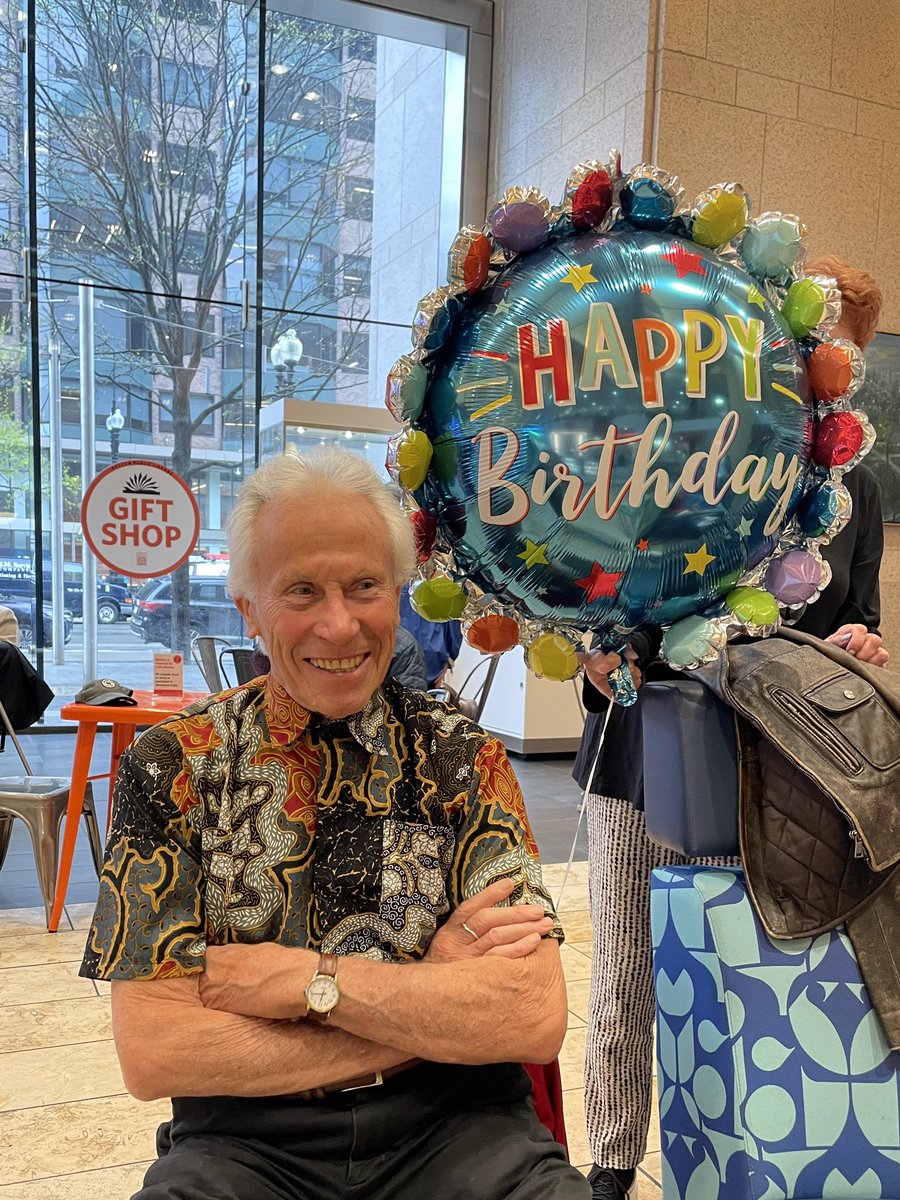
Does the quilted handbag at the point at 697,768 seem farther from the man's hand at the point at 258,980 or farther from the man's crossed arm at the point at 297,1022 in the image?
the man's hand at the point at 258,980

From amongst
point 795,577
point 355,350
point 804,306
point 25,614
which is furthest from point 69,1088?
point 355,350

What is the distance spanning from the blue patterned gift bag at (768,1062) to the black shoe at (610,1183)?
43cm

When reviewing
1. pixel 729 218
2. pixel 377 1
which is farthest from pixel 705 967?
pixel 377 1

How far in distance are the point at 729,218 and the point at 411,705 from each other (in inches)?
28.2

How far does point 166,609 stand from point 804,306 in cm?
610

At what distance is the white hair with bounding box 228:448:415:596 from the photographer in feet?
3.82

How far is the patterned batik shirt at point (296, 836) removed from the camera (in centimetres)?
108

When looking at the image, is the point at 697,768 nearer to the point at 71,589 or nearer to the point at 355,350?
the point at 355,350

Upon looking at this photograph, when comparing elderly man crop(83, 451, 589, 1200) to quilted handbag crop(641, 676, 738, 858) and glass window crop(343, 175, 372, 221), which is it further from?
glass window crop(343, 175, 372, 221)

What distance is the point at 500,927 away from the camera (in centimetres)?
112

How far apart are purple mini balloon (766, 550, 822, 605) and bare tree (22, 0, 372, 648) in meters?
5.68

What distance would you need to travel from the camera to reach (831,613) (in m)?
1.68

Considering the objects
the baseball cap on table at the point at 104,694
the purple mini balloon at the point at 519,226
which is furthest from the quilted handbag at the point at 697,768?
the baseball cap on table at the point at 104,694

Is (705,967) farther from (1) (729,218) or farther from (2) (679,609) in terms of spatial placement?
(1) (729,218)
